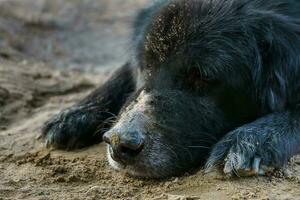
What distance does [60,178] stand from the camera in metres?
4.56

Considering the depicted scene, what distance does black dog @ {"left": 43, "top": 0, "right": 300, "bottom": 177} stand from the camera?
4.46 meters

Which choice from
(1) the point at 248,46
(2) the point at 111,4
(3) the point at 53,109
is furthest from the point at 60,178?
(2) the point at 111,4

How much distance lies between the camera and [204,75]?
4.77 m

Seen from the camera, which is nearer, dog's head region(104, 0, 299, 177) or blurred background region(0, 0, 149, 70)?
dog's head region(104, 0, 299, 177)

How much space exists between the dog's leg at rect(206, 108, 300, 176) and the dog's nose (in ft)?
1.60

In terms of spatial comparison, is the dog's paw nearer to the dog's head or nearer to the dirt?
the dirt

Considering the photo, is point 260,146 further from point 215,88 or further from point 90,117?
point 90,117

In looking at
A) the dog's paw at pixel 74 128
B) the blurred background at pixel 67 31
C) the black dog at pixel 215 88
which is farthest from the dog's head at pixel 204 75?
the blurred background at pixel 67 31

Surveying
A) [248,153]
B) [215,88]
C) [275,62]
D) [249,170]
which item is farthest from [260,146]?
[275,62]

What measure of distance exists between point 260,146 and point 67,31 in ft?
20.4

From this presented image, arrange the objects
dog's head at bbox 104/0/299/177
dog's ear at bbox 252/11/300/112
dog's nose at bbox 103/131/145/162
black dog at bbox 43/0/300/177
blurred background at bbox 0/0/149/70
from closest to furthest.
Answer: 1. dog's nose at bbox 103/131/145/162
2. black dog at bbox 43/0/300/177
3. dog's head at bbox 104/0/299/177
4. dog's ear at bbox 252/11/300/112
5. blurred background at bbox 0/0/149/70

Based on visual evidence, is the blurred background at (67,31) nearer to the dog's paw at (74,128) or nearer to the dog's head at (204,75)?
the dog's paw at (74,128)

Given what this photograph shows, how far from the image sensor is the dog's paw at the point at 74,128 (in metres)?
5.44

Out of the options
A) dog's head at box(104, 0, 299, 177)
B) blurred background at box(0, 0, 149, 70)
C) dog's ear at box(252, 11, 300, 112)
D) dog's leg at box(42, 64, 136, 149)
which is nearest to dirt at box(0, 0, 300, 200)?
blurred background at box(0, 0, 149, 70)
